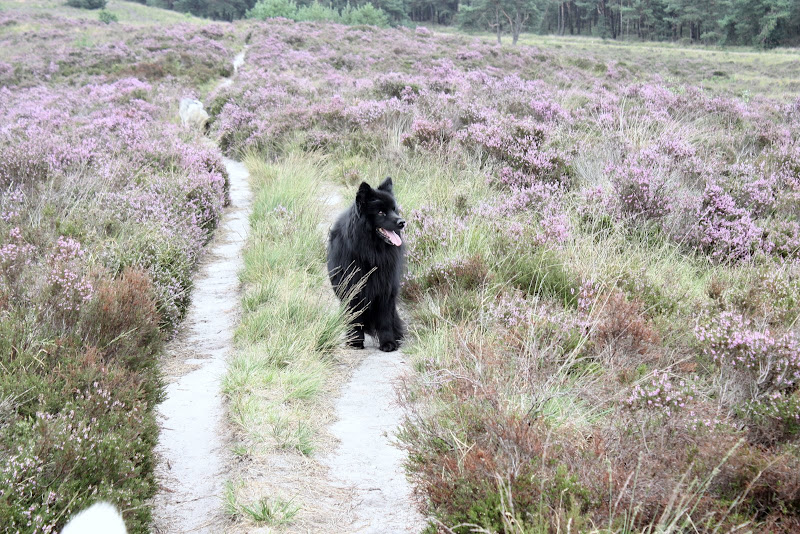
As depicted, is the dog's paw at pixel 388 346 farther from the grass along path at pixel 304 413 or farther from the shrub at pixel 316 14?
the shrub at pixel 316 14

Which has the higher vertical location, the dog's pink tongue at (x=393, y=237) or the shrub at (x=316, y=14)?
the shrub at (x=316, y=14)

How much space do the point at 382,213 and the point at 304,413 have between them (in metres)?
1.77

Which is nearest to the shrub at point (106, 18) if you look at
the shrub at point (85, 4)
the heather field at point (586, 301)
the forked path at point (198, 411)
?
the shrub at point (85, 4)

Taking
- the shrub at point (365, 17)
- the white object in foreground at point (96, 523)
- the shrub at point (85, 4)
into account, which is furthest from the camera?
the shrub at point (365, 17)

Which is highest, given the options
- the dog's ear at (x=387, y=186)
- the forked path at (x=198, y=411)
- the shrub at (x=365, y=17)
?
the shrub at (x=365, y=17)

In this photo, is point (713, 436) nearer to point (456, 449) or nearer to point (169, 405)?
point (456, 449)

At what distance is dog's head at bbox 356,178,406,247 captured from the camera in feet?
15.6

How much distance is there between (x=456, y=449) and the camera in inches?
103

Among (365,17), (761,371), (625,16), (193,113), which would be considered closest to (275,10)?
(365,17)

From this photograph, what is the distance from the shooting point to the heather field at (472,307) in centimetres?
244

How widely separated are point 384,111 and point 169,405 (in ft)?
30.9

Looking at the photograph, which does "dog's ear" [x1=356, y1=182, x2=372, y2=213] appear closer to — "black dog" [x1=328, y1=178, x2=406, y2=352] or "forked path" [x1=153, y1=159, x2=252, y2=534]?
"black dog" [x1=328, y1=178, x2=406, y2=352]

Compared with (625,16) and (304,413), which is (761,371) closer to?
(304,413)

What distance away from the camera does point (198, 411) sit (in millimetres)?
3982
